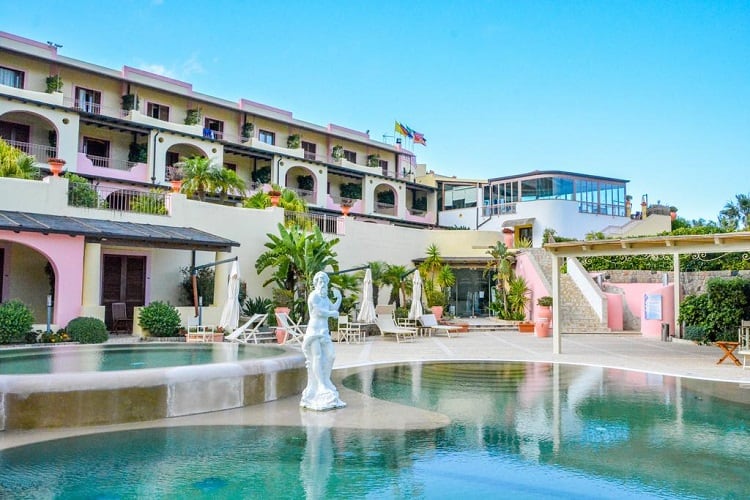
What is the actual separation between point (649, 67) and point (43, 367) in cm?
1917

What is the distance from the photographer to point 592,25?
17938mm

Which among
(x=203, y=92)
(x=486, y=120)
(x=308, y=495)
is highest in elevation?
Answer: (x=203, y=92)

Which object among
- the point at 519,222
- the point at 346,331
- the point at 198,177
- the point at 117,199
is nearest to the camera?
the point at 117,199

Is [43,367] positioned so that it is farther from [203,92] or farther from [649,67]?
[203,92]

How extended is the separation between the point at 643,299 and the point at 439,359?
12445 mm

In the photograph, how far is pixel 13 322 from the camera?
13859 millimetres

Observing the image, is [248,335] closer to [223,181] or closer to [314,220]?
[223,181]

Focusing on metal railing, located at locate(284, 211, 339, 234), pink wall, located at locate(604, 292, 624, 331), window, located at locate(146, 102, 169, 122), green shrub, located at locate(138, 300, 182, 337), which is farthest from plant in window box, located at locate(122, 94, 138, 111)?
pink wall, located at locate(604, 292, 624, 331)

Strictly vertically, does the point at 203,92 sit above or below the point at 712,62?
above

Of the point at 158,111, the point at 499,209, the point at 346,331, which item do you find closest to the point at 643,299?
the point at 346,331

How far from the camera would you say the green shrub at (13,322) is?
1373 cm

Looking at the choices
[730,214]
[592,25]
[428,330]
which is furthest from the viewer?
[730,214]

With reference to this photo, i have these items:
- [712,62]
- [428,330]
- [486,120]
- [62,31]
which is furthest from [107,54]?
[712,62]

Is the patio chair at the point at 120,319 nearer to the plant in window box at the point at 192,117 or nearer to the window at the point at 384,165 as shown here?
the plant in window box at the point at 192,117
